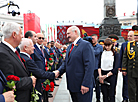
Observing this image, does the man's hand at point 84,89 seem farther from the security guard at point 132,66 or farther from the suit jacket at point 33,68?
the security guard at point 132,66

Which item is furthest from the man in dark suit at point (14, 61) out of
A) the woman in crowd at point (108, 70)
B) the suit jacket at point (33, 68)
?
the woman in crowd at point (108, 70)

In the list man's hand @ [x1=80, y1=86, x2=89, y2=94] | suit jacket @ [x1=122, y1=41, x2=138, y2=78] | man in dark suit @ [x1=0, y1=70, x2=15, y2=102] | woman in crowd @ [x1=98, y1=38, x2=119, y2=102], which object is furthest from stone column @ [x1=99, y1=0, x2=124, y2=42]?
man in dark suit @ [x1=0, y1=70, x2=15, y2=102]

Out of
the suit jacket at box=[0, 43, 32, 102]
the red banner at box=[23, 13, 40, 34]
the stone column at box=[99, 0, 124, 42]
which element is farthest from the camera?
the stone column at box=[99, 0, 124, 42]

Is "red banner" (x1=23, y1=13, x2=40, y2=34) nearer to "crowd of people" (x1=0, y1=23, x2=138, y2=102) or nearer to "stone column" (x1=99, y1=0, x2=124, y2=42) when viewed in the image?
"crowd of people" (x1=0, y1=23, x2=138, y2=102)

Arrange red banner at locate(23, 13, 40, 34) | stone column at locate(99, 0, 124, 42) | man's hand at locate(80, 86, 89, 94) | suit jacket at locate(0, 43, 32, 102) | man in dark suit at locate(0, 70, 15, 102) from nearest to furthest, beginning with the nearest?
man in dark suit at locate(0, 70, 15, 102) → suit jacket at locate(0, 43, 32, 102) → man's hand at locate(80, 86, 89, 94) → red banner at locate(23, 13, 40, 34) → stone column at locate(99, 0, 124, 42)

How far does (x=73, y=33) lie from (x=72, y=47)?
259 millimetres

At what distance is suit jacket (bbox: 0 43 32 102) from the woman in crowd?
2.45 meters

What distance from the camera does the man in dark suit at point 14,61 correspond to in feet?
6.38

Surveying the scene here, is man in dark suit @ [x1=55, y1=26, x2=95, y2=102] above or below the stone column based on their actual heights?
below

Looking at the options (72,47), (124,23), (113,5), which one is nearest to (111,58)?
(72,47)

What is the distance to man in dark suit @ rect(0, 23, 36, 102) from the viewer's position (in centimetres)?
195

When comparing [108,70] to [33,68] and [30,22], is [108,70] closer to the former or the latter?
[33,68]

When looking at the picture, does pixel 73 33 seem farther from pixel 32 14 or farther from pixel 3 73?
pixel 32 14

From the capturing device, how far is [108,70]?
A: 14.2 ft
